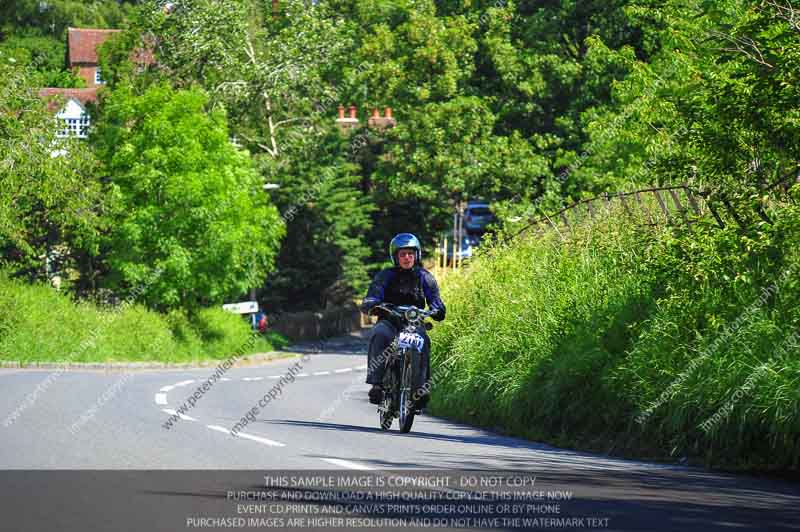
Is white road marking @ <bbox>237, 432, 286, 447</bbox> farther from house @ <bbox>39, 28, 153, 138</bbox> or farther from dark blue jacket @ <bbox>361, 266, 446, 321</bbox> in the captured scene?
house @ <bbox>39, 28, 153, 138</bbox>

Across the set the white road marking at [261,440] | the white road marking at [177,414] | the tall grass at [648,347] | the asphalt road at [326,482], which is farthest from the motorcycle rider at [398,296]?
the white road marking at [177,414]

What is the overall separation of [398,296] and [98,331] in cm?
2850

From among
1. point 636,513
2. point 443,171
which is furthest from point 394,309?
point 443,171

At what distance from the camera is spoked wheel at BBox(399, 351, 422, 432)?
1393 centimetres

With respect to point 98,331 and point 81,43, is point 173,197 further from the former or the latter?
point 81,43

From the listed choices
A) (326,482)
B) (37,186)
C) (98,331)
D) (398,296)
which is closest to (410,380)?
(398,296)

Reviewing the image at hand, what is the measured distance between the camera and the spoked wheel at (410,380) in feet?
45.7

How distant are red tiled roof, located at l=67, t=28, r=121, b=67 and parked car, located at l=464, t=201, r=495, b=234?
31.5 metres

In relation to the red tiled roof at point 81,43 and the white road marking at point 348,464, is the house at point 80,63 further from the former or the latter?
the white road marking at point 348,464

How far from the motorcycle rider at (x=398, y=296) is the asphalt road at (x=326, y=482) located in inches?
29.1

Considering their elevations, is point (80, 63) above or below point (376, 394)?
above

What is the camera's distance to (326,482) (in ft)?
29.6

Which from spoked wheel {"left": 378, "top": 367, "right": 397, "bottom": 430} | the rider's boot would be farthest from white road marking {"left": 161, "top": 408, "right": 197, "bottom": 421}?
the rider's boot

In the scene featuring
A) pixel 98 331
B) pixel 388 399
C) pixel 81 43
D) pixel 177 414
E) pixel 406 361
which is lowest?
pixel 98 331
